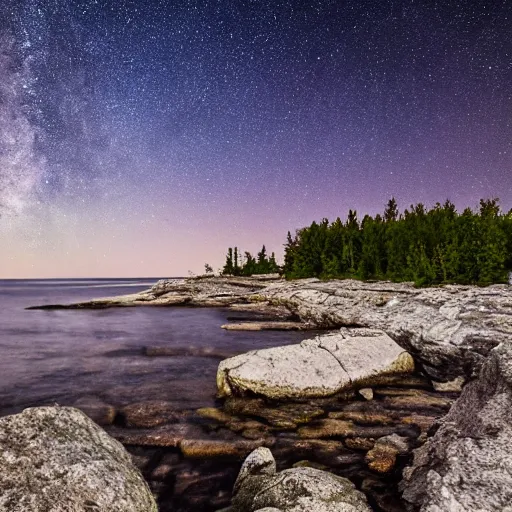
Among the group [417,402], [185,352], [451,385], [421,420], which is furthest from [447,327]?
[185,352]

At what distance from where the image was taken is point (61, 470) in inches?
134

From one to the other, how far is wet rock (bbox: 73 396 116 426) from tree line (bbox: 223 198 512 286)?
25174mm

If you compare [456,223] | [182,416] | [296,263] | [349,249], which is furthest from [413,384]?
[296,263]

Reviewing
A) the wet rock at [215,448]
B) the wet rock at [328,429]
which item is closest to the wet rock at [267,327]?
the wet rock at [328,429]

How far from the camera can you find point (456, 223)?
97.4 feet

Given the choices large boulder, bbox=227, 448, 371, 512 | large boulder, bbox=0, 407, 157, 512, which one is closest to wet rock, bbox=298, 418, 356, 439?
large boulder, bbox=227, 448, 371, 512

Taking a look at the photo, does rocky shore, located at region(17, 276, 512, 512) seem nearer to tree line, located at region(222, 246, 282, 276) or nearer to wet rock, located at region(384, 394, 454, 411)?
wet rock, located at region(384, 394, 454, 411)

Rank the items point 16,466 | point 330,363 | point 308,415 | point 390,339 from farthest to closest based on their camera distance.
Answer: point 390,339 → point 330,363 → point 308,415 → point 16,466

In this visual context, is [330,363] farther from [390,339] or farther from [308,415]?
[390,339]

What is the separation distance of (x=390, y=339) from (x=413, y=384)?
1467 millimetres

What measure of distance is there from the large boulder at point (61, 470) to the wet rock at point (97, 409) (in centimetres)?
329

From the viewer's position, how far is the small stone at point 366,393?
7.56 meters

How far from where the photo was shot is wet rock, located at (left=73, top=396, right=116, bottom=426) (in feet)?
23.2

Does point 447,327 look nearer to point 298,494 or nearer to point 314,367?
point 314,367
